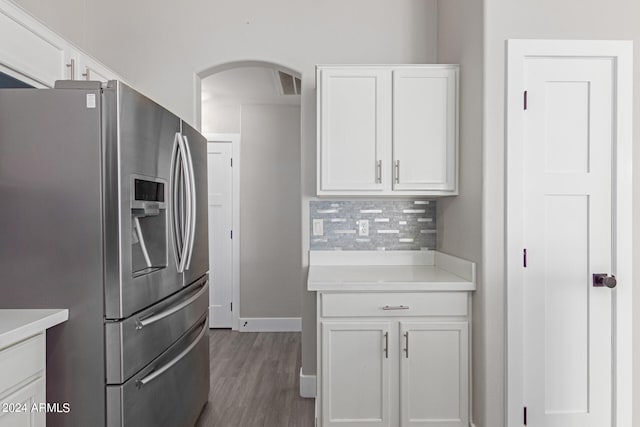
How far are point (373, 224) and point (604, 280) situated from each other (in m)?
1.34

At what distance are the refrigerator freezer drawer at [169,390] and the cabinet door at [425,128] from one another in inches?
59.3

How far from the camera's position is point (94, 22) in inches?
108

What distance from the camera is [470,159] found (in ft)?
7.11

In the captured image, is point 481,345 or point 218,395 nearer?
point 481,345

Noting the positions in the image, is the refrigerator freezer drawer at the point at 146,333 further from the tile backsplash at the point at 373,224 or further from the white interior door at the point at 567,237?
the white interior door at the point at 567,237


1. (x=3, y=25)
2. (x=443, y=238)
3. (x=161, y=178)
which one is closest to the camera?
(x=3, y=25)

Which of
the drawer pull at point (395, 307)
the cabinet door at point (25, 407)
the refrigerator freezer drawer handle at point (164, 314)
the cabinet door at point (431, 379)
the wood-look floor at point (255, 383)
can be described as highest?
the refrigerator freezer drawer handle at point (164, 314)

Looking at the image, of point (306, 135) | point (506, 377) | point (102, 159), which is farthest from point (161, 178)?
point (506, 377)

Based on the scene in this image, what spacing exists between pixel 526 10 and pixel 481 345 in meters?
1.72

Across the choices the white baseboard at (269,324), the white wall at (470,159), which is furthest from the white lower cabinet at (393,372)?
the white baseboard at (269,324)

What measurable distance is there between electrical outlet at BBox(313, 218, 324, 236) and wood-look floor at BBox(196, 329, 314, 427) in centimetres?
114

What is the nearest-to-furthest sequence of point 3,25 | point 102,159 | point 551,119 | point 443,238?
point 102,159 < point 3,25 < point 551,119 < point 443,238

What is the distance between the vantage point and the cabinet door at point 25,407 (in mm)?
1176

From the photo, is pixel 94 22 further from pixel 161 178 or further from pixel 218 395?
pixel 218 395
